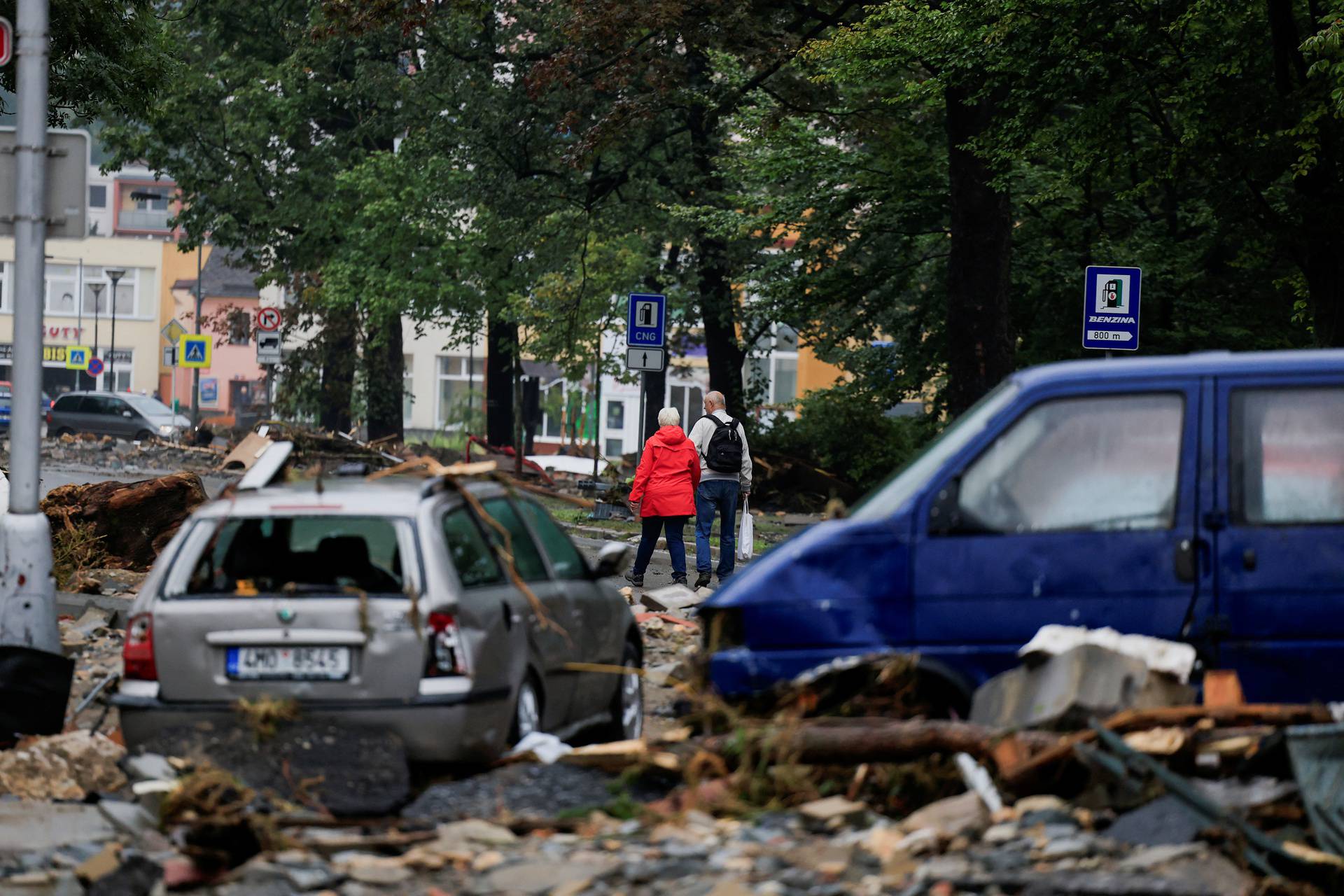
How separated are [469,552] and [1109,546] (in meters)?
2.61

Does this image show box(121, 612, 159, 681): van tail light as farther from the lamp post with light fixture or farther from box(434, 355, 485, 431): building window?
box(434, 355, 485, 431): building window

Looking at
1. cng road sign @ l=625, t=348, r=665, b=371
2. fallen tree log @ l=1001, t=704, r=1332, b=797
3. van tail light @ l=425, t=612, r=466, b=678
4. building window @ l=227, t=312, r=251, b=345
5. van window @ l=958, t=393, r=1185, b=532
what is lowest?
fallen tree log @ l=1001, t=704, r=1332, b=797

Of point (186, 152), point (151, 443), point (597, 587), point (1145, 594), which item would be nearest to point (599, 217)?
point (186, 152)

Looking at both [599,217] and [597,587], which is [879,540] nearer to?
[597,587]

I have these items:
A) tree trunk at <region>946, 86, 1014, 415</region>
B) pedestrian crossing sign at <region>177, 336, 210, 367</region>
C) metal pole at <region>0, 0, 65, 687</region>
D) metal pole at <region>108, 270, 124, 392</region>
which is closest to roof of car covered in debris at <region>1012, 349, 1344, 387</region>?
metal pole at <region>0, 0, 65, 687</region>

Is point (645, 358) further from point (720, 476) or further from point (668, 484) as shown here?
point (668, 484)

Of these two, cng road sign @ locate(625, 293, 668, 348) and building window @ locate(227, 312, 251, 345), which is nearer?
cng road sign @ locate(625, 293, 668, 348)

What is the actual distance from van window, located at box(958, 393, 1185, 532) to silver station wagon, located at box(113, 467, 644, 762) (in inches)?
78.1

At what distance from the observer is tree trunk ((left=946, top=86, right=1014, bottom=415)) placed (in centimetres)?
2222

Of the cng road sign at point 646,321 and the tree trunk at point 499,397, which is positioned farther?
the tree trunk at point 499,397

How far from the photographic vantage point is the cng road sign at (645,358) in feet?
80.2

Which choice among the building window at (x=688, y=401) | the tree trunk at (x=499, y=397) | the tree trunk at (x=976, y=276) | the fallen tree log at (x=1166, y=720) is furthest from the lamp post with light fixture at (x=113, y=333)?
the fallen tree log at (x=1166, y=720)

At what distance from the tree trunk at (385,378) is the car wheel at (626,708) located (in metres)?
35.1

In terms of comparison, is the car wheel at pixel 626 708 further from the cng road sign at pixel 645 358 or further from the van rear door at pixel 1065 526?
the cng road sign at pixel 645 358
